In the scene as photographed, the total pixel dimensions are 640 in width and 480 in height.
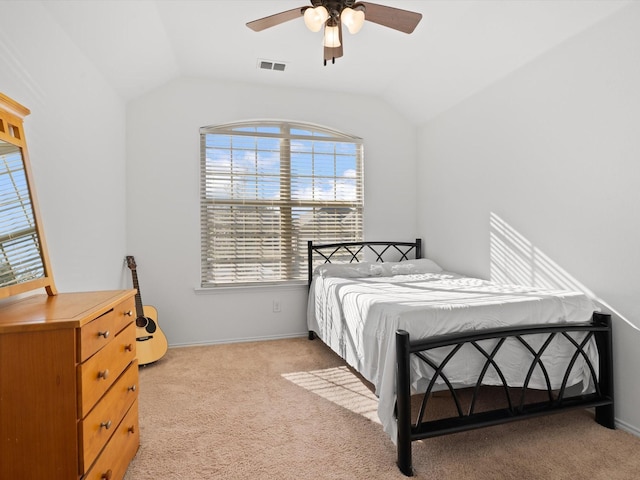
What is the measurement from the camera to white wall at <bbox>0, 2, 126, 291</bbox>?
5.77 ft

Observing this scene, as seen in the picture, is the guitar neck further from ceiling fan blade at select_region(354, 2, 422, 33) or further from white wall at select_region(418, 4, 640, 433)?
white wall at select_region(418, 4, 640, 433)

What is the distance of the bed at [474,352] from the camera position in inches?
67.6

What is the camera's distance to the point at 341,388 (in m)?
2.56

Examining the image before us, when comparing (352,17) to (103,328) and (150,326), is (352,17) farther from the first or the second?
(150,326)

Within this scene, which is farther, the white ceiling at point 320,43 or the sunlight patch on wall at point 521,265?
the sunlight patch on wall at point 521,265

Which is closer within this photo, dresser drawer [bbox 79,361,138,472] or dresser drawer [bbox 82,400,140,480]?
dresser drawer [bbox 79,361,138,472]

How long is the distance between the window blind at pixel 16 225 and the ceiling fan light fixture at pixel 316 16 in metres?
1.48

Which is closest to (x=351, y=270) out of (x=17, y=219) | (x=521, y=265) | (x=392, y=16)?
(x=521, y=265)

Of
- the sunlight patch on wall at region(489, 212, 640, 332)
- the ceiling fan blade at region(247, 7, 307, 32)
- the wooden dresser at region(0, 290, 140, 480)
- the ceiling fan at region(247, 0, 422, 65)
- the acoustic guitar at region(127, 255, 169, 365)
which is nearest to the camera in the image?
the wooden dresser at region(0, 290, 140, 480)

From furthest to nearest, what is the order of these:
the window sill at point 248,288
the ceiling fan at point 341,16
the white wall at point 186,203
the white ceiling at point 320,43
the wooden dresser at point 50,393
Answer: the window sill at point 248,288 < the white wall at point 186,203 < the white ceiling at point 320,43 < the ceiling fan at point 341,16 < the wooden dresser at point 50,393

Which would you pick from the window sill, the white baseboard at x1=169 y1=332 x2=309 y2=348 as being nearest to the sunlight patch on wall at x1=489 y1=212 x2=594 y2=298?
the window sill

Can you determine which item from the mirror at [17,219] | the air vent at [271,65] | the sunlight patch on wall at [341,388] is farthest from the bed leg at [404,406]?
the air vent at [271,65]

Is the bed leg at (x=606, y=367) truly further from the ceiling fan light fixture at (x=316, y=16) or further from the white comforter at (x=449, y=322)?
the ceiling fan light fixture at (x=316, y=16)

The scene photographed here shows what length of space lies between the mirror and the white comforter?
1573 millimetres
